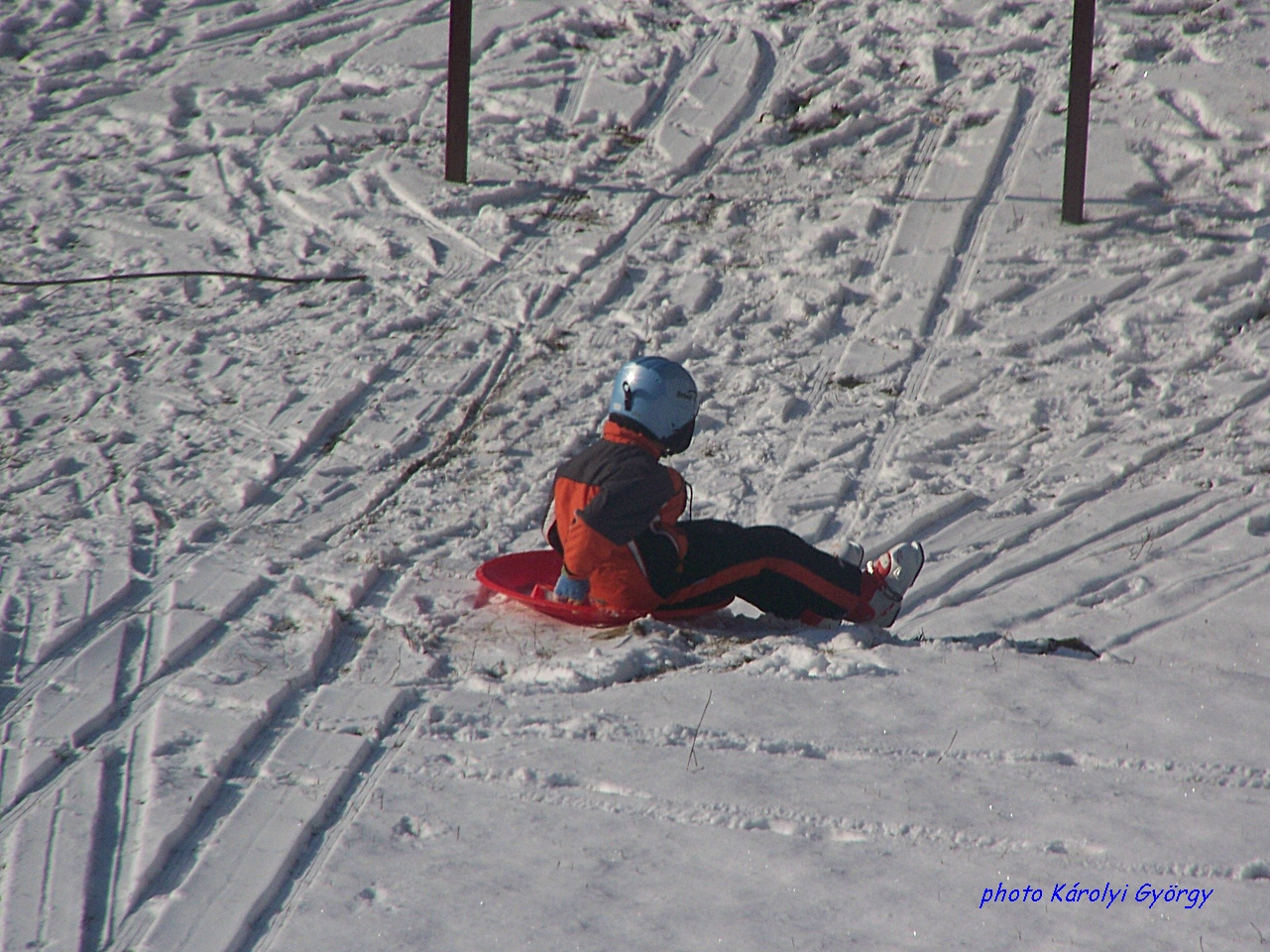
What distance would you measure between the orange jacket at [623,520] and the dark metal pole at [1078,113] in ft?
13.7

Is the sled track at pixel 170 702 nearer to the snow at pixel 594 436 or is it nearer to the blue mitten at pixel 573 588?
the snow at pixel 594 436

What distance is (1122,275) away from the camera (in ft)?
22.4

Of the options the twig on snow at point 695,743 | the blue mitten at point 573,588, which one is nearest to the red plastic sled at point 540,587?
the blue mitten at point 573,588

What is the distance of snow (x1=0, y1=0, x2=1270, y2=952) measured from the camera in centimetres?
263

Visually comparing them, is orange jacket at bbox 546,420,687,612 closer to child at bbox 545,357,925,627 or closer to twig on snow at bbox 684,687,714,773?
child at bbox 545,357,925,627

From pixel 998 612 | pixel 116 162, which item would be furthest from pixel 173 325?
pixel 998 612

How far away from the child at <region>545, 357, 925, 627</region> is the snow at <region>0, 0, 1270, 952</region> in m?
0.15

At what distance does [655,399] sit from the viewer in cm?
402

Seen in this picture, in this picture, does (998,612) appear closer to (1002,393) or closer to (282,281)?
(1002,393)

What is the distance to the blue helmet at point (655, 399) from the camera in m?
4.02

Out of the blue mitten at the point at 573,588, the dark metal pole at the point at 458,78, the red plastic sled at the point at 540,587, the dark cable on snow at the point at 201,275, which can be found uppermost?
the dark metal pole at the point at 458,78

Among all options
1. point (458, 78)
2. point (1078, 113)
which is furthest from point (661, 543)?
point (458, 78)

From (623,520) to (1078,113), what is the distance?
4.65m

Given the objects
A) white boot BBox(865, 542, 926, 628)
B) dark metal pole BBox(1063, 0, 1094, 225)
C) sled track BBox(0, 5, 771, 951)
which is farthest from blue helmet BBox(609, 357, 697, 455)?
dark metal pole BBox(1063, 0, 1094, 225)
